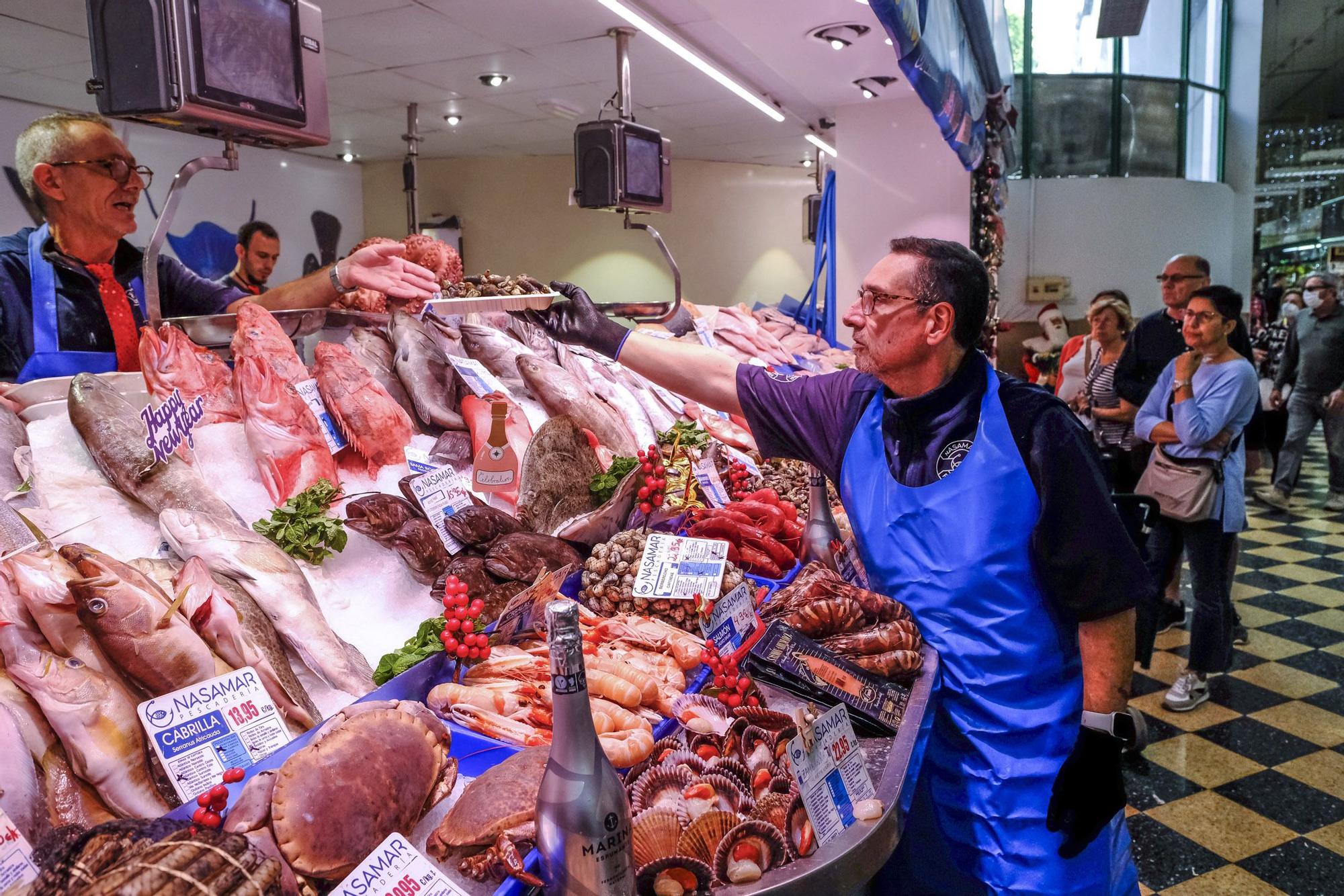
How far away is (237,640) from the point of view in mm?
1588

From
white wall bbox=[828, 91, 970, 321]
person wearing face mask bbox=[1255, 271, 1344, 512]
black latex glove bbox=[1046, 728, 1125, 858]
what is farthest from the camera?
person wearing face mask bbox=[1255, 271, 1344, 512]

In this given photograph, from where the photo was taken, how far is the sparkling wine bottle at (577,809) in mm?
1087

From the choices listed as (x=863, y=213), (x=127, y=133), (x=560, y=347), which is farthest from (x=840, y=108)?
(x=127, y=133)

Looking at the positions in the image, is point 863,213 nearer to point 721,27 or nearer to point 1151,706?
point 721,27

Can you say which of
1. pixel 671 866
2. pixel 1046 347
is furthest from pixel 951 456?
pixel 1046 347

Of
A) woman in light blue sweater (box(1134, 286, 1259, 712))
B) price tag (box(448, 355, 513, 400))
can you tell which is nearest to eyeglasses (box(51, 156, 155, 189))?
price tag (box(448, 355, 513, 400))

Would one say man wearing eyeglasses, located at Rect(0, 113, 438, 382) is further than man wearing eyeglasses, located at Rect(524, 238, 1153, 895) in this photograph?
Yes

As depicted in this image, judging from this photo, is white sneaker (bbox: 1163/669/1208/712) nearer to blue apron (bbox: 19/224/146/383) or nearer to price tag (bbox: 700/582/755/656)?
price tag (bbox: 700/582/755/656)

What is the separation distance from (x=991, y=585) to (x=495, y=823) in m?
1.22

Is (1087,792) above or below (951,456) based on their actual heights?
below

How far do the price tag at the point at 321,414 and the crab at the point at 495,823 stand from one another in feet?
4.42

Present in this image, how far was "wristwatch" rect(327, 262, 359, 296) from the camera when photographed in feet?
9.66

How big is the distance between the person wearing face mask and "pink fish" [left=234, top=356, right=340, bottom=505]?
9.65 metres

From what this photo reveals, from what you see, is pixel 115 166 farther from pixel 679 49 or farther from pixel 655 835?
pixel 679 49
